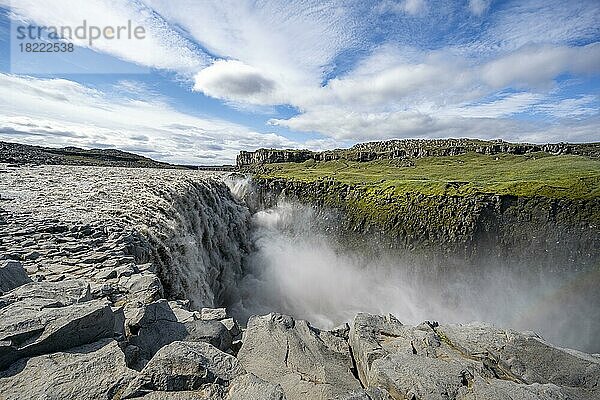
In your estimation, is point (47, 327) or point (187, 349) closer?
point (47, 327)

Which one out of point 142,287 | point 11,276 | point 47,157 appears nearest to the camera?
point 11,276

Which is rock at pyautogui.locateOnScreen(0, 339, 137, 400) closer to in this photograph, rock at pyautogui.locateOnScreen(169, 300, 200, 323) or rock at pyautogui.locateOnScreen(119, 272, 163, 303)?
rock at pyautogui.locateOnScreen(169, 300, 200, 323)

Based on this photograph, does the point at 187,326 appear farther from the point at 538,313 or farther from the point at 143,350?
the point at 538,313

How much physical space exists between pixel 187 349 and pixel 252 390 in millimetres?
1840

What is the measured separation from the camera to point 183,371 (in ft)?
22.5

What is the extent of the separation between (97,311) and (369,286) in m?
48.2

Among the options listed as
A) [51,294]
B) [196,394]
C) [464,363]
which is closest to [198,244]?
[51,294]

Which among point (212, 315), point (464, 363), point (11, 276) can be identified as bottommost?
point (464, 363)

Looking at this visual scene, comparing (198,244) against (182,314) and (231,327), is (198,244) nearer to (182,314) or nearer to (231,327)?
(182,314)

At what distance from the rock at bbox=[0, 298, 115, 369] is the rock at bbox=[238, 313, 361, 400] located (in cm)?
386

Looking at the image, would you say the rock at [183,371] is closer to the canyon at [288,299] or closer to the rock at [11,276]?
the canyon at [288,299]

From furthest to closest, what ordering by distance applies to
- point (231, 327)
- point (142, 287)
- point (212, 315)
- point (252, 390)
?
point (142, 287), point (212, 315), point (231, 327), point (252, 390)

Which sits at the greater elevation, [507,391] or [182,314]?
[182,314]

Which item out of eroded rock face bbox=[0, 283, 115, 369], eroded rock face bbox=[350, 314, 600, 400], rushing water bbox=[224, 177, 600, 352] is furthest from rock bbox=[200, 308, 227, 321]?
rushing water bbox=[224, 177, 600, 352]
